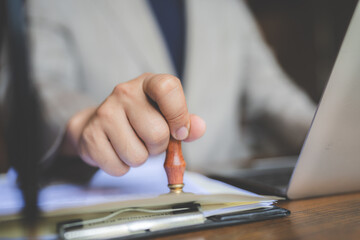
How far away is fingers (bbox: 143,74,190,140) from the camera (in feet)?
0.68

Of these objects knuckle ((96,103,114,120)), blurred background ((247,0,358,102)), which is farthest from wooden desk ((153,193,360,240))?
blurred background ((247,0,358,102))

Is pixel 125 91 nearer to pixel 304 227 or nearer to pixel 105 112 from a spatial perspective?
pixel 105 112

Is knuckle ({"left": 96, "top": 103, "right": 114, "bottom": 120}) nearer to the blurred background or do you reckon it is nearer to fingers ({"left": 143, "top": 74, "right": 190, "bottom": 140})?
fingers ({"left": 143, "top": 74, "right": 190, "bottom": 140})

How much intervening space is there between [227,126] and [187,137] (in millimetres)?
711

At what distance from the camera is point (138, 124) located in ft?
0.75

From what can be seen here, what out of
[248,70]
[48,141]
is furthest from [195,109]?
[48,141]

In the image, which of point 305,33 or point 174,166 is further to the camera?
point 305,33

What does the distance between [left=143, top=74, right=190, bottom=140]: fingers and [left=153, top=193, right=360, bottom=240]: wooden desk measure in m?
0.08

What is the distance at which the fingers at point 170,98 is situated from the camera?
0.21 m

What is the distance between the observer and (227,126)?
0.94 meters

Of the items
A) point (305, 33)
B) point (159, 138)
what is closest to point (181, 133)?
point (159, 138)

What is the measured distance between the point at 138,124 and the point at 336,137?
153mm

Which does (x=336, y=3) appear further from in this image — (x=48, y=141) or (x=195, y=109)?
(x=48, y=141)

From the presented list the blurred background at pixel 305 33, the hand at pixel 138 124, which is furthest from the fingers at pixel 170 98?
the blurred background at pixel 305 33
